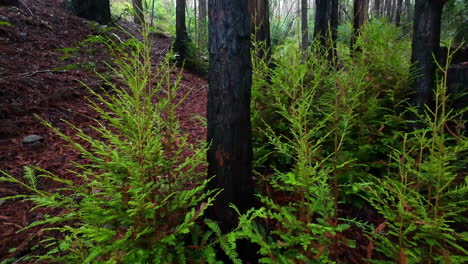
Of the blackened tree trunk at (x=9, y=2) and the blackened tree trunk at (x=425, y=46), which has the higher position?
the blackened tree trunk at (x=9, y=2)

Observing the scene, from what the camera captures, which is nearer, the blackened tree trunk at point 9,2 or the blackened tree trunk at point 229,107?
the blackened tree trunk at point 229,107

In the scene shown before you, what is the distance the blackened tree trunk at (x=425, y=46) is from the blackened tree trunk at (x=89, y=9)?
320 inches

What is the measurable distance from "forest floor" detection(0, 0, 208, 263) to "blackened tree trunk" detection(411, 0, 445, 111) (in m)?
2.99

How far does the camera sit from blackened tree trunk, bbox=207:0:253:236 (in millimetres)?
2082

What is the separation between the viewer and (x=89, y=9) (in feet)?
25.9

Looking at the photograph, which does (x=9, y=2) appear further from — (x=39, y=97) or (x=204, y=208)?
(x=204, y=208)

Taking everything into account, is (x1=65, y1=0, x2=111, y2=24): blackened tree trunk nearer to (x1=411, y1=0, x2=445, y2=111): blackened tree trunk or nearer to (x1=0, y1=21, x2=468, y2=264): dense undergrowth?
(x1=0, y1=21, x2=468, y2=264): dense undergrowth

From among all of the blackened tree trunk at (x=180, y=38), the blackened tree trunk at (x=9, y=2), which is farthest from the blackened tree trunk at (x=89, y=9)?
the blackened tree trunk at (x=180, y=38)

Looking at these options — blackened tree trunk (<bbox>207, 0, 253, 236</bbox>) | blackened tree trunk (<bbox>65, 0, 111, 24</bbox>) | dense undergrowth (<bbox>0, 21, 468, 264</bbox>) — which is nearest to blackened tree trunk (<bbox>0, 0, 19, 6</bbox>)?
blackened tree trunk (<bbox>65, 0, 111, 24</bbox>)

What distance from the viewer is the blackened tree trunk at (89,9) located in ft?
25.7

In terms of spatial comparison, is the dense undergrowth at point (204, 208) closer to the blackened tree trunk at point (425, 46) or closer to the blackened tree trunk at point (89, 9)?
the blackened tree trunk at point (425, 46)

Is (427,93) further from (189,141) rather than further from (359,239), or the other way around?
(189,141)

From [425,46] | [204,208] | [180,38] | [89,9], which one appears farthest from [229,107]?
[89,9]

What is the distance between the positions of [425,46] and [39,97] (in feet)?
19.0
